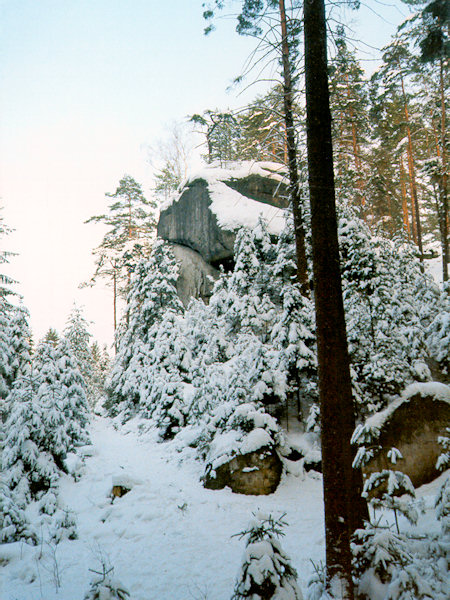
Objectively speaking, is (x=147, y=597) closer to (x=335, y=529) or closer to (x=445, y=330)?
(x=335, y=529)

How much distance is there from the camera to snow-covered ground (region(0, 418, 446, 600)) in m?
5.17

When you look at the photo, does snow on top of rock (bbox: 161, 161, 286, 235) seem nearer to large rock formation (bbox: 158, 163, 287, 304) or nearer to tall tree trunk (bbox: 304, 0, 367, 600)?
large rock formation (bbox: 158, 163, 287, 304)

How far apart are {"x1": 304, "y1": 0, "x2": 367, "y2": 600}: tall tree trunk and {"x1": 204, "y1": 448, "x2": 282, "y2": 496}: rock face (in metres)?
4.61

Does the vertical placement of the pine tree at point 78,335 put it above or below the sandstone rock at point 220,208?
below

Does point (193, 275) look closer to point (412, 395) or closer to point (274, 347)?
point (274, 347)

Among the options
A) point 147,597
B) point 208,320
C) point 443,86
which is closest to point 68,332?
→ point 208,320

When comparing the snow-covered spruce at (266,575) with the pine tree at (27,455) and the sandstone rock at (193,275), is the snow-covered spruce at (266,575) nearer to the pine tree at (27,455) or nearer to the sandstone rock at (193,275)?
the pine tree at (27,455)

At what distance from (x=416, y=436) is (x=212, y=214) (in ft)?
64.6

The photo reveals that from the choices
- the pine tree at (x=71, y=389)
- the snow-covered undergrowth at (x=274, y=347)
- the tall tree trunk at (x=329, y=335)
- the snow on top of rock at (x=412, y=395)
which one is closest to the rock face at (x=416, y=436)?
the snow on top of rock at (x=412, y=395)

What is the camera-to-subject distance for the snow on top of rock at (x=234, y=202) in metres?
22.6

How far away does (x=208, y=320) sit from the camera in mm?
16609

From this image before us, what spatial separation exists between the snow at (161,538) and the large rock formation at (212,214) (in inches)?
630

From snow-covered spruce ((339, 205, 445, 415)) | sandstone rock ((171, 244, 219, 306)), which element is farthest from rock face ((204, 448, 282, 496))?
sandstone rock ((171, 244, 219, 306))

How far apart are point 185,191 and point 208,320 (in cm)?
1473
